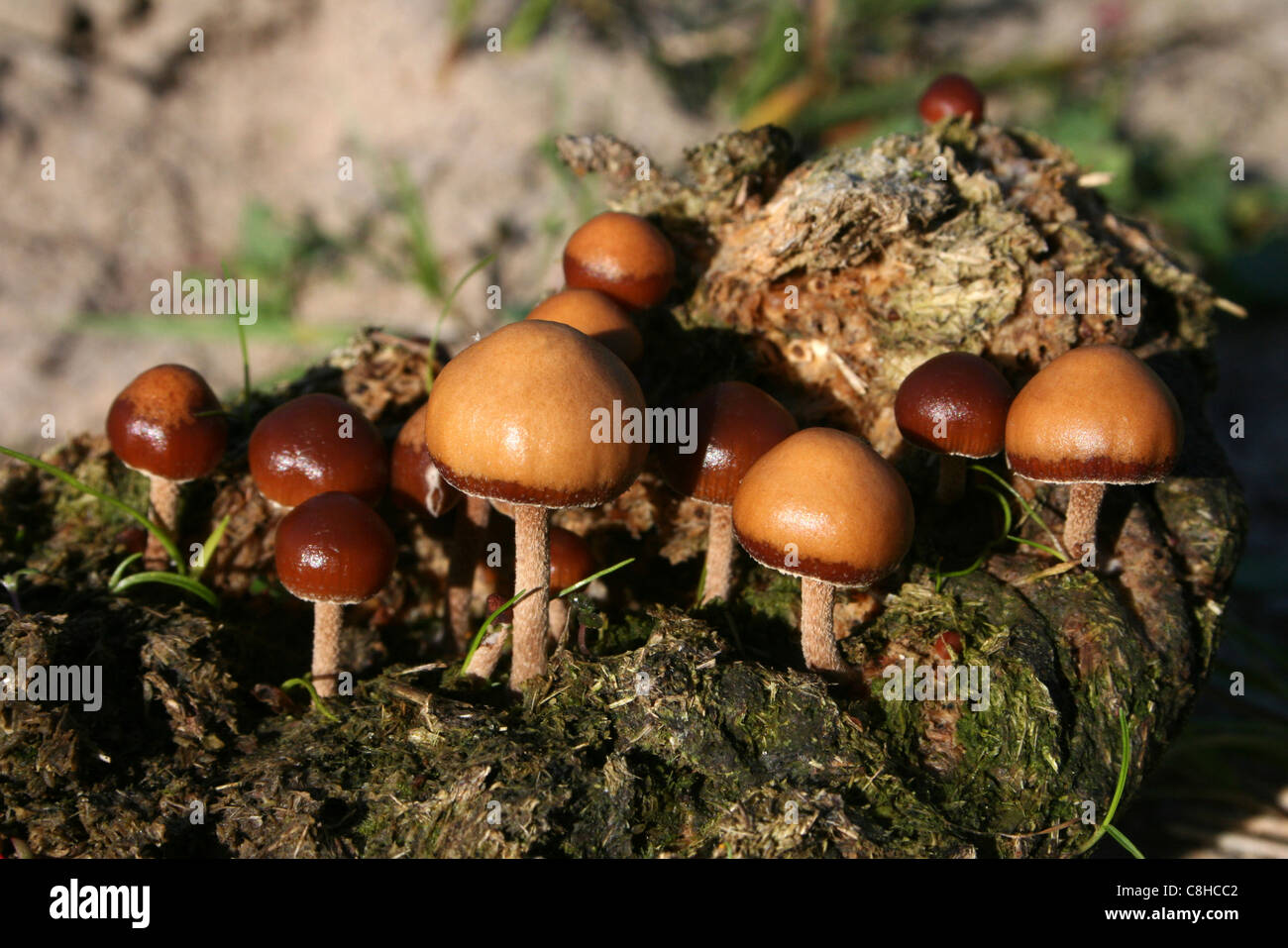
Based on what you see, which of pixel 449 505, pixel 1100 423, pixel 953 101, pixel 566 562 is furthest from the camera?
pixel 953 101

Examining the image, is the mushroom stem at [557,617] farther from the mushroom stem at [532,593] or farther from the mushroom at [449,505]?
the mushroom at [449,505]

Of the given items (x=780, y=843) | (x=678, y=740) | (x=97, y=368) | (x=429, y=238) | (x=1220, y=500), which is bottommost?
(x=780, y=843)

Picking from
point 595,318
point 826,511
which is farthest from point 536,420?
point 595,318

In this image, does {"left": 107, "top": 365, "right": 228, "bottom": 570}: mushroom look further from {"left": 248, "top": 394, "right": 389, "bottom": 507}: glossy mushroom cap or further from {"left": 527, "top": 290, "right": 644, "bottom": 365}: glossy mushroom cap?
{"left": 527, "top": 290, "right": 644, "bottom": 365}: glossy mushroom cap

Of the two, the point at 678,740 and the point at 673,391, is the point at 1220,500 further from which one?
the point at 678,740

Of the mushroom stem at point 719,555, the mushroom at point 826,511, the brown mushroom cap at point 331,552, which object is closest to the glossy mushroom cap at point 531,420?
the mushroom at point 826,511

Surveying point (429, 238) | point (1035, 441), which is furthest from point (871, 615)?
point (429, 238)

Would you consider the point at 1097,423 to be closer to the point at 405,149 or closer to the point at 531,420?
the point at 531,420

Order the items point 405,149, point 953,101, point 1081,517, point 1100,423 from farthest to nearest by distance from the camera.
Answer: point 405,149, point 953,101, point 1081,517, point 1100,423
